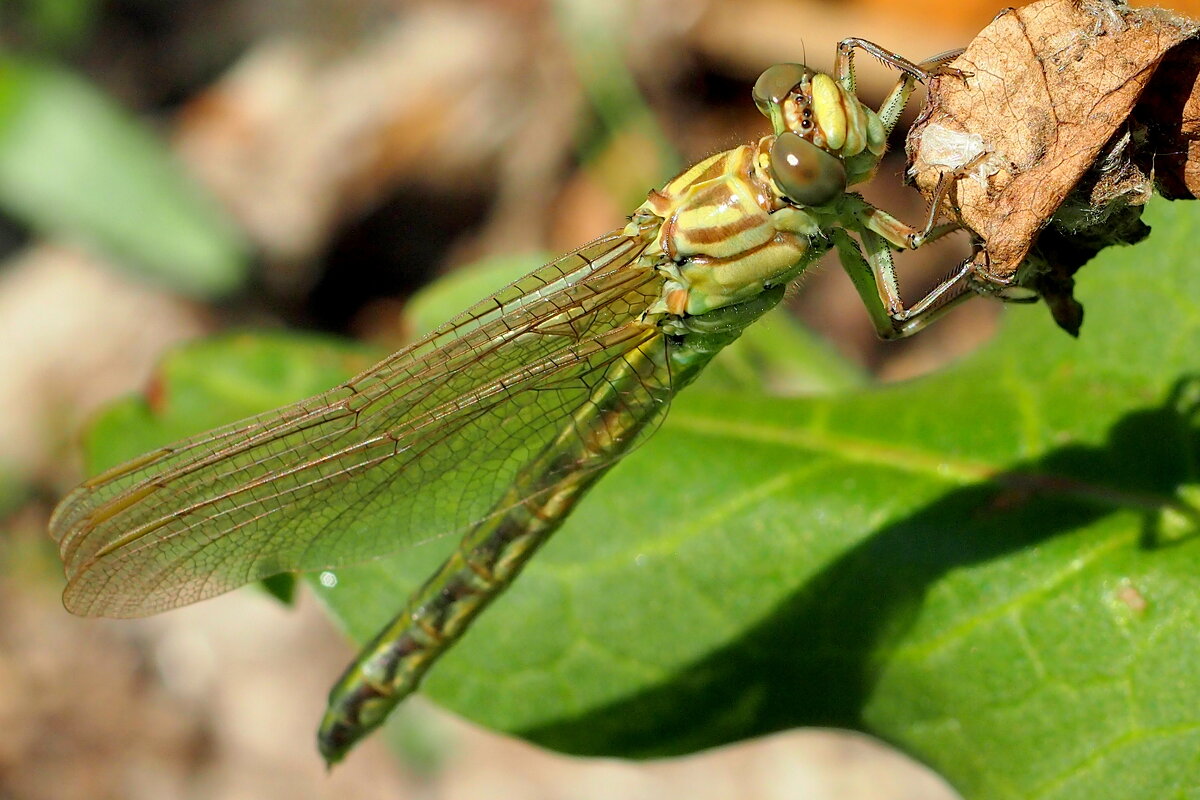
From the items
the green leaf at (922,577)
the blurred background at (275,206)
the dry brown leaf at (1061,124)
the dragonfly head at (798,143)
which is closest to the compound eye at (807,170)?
the dragonfly head at (798,143)

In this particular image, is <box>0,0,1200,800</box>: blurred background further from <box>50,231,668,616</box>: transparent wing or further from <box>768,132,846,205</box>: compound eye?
<box>768,132,846,205</box>: compound eye

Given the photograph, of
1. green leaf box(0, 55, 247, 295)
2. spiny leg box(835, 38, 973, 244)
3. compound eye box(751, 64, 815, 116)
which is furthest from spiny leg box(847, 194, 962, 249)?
green leaf box(0, 55, 247, 295)

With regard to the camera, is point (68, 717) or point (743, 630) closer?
point (743, 630)

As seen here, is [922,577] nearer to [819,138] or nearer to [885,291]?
[885,291]

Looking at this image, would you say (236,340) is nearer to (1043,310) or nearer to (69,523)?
(69,523)

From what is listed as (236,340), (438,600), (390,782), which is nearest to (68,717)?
(390,782)

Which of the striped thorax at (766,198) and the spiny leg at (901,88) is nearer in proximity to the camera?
the spiny leg at (901,88)

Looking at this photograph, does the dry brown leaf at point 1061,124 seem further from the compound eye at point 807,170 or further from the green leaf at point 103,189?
the green leaf at point 103,189

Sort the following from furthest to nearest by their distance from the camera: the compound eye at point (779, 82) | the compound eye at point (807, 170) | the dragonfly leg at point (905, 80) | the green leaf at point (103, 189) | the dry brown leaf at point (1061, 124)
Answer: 1. the green leaf at point (103, 189)
2. the compound eye at point (779, 82)
3. the compound eye at point (807, 170)
4. the dragonfly leg at point (905, 80)
5. the dry brown leaf at point (1061, 124)

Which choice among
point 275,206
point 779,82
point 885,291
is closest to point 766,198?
point 779,82
